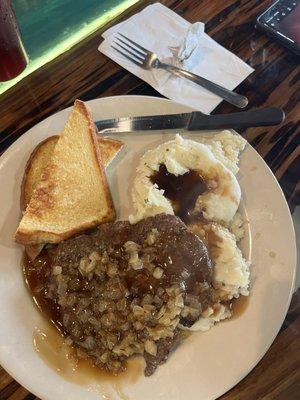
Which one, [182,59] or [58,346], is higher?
[182,59]

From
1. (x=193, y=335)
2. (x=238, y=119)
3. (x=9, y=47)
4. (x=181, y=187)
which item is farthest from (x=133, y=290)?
(x=9, y=47)

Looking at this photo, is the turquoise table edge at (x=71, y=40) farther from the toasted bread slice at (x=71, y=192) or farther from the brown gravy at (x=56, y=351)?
the brown gravy at (x=56, y=351)

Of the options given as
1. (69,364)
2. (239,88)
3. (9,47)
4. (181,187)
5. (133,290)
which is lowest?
(69,364)

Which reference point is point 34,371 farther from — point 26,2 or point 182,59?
point 26,2

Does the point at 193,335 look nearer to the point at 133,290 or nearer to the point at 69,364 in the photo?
the point at 133,290

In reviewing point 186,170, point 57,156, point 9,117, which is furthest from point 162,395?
point 9,117

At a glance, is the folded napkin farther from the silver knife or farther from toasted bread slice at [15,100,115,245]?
toasted bread slice at [15,100,115,245]

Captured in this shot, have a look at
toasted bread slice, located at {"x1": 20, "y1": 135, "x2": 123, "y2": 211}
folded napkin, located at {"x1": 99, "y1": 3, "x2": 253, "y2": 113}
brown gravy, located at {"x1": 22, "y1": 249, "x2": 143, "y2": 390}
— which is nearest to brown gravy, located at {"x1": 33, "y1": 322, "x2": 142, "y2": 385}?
brown gravy, located at {"x1": 22, "y1": 249, "x2": 143, "y2": 390}
